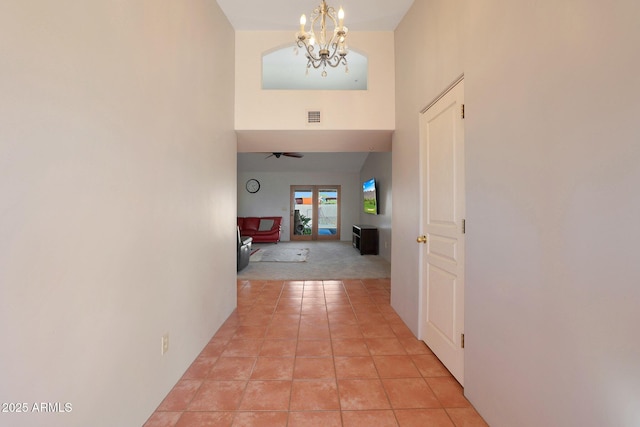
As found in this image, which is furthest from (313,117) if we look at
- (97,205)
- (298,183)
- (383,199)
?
(298,183)

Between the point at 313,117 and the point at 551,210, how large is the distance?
2660 millimetres

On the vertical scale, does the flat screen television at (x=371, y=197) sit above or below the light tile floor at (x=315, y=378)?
above

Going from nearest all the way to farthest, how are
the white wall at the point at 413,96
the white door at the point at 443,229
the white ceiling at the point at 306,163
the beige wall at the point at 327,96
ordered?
the white door at the point at 443,229 < the white wall at the point at 413,96 < the beige wall at the point at 327,96 < the white ceiling at the point at 306,163

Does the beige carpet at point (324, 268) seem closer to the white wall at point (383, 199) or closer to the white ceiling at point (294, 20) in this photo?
the white wall at point (383, 199)

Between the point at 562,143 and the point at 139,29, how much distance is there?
217 centimetres

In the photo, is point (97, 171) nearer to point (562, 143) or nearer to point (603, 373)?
point (562, 143)

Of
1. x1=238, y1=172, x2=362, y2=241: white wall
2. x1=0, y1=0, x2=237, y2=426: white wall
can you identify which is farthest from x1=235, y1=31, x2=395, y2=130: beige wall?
x1=238, y1=172, x2=362, y2=241: white wall

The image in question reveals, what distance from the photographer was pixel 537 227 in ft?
3.97

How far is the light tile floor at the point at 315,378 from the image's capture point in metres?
1.62

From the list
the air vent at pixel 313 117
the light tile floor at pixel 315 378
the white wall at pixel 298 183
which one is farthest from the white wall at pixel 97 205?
the white wall at pixel 298 183

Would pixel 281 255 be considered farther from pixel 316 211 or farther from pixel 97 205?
pixel 97 205

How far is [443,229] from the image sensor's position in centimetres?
215

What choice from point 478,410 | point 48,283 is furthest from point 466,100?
point 48,283

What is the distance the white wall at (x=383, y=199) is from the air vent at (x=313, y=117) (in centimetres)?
327
